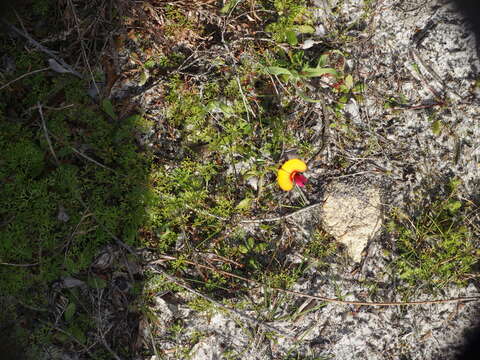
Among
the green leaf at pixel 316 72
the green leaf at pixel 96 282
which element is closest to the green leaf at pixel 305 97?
the green leaf at pixel 316 72

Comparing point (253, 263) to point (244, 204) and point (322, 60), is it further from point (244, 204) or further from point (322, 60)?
point (322, 60)

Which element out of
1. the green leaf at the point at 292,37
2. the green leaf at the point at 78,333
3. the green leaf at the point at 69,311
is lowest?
the green leaf at the point at 78,333

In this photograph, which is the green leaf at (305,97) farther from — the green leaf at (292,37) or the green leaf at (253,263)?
the green leaf at (253,263)

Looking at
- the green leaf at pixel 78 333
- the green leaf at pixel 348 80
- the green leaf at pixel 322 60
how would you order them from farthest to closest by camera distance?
the green leaf at pixel 348 80 < the green leaf at pixel 322 60 < the green leaf at pixel 78 333

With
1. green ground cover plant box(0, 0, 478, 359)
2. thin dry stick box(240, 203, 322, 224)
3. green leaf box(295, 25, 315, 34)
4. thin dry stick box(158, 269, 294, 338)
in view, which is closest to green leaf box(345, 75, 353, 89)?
green ground cover plant box(0, 0, 478, 359)

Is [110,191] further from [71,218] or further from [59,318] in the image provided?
[59,318]

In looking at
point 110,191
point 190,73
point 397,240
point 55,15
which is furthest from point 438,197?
point 55,15
